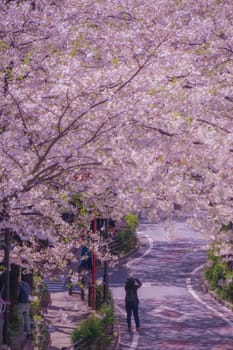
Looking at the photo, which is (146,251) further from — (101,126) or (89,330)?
(101,126)

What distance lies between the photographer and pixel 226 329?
1948cm

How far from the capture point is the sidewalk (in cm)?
1622

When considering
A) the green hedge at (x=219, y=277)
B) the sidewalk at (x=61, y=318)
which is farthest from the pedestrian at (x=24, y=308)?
the green hedge at (x=219, y=277)

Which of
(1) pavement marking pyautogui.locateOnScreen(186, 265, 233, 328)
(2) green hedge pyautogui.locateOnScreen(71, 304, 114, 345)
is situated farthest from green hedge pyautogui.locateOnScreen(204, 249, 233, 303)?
(2) green hedge pyautogui.locateOnScreen(71, 304, 114, 345)

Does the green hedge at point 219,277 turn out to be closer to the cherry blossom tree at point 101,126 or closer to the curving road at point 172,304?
the curving road at point 172,304

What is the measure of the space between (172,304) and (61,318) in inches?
339

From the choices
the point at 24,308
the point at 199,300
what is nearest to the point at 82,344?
the point at 24,308

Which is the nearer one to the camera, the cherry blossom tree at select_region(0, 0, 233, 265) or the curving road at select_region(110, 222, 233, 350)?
the cherry blossom tree at select_region(0, 0, 233, 265)

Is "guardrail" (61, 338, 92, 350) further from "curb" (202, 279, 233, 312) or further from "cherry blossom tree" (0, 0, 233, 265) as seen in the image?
"curb" (202, 279, 233, 312)

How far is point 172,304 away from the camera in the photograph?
76.4 feet

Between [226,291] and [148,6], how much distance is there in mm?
11782

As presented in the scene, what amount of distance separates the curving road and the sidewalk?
121 cm

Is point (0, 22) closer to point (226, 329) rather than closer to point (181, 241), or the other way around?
point (226, 329)

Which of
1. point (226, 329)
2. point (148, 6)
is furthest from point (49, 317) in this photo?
point (148, 6)
